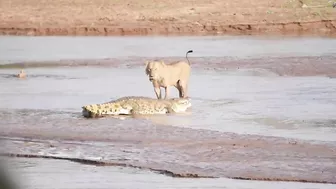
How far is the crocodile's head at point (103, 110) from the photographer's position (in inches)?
424

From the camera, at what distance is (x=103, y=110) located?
10.8 m

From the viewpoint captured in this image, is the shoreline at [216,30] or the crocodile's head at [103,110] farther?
the shoreline at [216,30]

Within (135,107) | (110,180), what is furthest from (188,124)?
(110,180)

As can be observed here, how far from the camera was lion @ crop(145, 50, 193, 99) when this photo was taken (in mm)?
11100

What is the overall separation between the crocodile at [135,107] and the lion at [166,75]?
39 cm

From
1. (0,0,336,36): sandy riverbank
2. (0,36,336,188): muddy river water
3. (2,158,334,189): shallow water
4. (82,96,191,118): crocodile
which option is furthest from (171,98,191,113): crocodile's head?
(0,0,336,36): sandy riverbank

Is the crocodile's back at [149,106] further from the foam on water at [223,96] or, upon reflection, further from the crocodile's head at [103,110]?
the foam on water at [223,96]

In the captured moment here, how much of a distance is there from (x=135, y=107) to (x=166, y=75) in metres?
0.71

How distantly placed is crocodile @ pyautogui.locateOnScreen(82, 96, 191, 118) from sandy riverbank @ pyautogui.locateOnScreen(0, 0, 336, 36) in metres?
15.4

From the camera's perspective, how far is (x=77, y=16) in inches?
1107

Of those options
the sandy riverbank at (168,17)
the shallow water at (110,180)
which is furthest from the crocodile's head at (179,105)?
the sandy riverbank at (168,17)

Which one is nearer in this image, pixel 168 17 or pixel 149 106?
pixel 149 106

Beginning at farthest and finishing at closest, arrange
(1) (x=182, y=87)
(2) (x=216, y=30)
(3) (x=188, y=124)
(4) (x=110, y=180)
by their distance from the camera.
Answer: (2) (x=216, y=30)
(1) (x=182, y=87)
(3) (x=188, y=124)
(4) (x=110, y=180)

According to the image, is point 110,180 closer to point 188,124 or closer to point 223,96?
point 188,124
